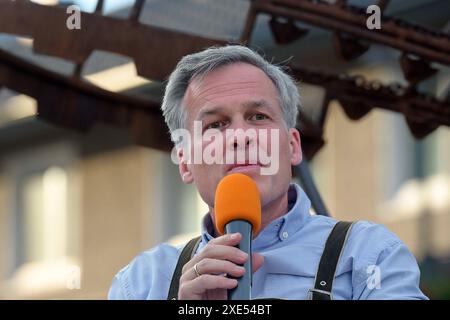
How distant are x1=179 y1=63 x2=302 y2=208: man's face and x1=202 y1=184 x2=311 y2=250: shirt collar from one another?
61 millimetres

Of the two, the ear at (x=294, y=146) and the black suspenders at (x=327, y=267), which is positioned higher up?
the ear at (x=294, y=146)

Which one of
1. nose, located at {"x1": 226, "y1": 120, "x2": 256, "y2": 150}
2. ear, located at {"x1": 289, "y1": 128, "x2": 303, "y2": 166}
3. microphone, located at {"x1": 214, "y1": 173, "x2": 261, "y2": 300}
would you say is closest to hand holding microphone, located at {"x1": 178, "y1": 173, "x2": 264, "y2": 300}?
microphone, located at {"x1": 214, "y1": 173, "x2": 261, "y2": 300}

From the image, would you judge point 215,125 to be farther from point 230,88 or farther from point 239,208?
point 239,208

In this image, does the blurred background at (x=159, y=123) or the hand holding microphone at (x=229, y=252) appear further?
the blurred background at (x=159, y=123)

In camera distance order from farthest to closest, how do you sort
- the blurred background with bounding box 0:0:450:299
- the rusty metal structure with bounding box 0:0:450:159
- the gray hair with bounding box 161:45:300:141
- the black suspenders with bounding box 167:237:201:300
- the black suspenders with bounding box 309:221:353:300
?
the blurred background with bounding box 0:0:450:299 < the rusty metal structure with bounding box 0:0:450:159 < the gray hair with bounding box 161:45:300:141 < the black suspenders with bounding box 167:237:201:300 < the black suspenders with bounding box 309:221:353:300

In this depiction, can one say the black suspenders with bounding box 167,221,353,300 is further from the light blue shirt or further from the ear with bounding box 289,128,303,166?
the ear with bounding box 289,128,303,166

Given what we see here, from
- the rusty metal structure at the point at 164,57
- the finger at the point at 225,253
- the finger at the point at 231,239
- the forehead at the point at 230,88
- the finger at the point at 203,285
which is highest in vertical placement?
the rusty metal structure at the point at 164,57

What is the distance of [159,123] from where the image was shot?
14.7 ft

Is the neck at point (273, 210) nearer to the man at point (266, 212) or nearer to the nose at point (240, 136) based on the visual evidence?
the man at point (266, 212)

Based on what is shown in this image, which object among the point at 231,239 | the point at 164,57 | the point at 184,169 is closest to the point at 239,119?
the point at 184,169

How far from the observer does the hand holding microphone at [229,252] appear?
2.57 m

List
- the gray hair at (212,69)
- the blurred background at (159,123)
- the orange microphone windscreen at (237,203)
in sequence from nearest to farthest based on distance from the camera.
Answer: the orange microphone windscreen at (237,203) < the gray hair at (212,69) < the blurred background at (159,123)

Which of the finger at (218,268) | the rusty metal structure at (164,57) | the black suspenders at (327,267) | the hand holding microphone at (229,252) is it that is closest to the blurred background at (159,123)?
the rusty metal structure at (164,57)

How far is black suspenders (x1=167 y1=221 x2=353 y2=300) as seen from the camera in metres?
2.86
